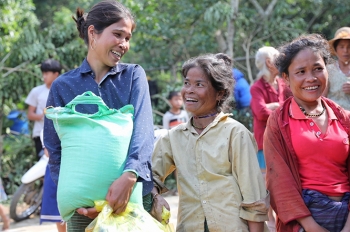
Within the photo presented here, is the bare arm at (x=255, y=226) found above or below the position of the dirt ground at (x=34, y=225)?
above

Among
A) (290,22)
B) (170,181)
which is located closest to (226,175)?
(170,181)

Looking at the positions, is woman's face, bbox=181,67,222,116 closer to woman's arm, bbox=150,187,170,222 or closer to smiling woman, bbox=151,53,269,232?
smiling woman, bbox=151,53,269,232

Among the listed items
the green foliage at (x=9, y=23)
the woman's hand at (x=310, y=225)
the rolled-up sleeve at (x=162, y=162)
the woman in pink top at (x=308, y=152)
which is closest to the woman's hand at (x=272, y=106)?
the woman in pink top at (x=308, y=152)

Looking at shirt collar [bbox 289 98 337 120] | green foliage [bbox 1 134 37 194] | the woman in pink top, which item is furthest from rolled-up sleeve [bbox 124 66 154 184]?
green foliage [bbox 1 134 37 194]

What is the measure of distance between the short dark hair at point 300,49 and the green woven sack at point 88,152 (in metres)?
1.02

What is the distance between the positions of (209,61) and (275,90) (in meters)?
2.57

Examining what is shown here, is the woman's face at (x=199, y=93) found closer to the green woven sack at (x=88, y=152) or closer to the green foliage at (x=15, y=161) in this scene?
the green woven sack at (x=88, y=152)

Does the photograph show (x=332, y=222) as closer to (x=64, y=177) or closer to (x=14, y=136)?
(x=64, y=177)

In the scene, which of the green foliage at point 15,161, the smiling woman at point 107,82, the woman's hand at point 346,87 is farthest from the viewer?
the green foliage at point 15,161

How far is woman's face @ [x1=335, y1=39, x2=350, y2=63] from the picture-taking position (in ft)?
16.3

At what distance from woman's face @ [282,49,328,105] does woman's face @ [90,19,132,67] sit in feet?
3.16

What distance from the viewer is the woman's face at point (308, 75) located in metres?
3.21

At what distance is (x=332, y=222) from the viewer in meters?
3.07

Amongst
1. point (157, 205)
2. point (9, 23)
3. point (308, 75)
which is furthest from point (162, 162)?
point (9, 23)
